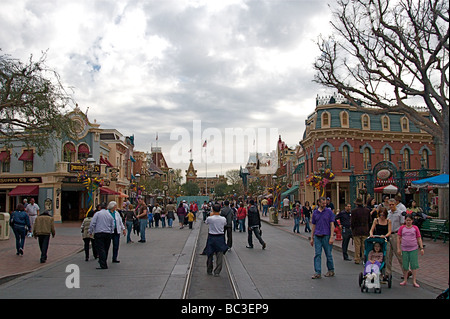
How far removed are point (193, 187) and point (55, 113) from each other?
5145 inches

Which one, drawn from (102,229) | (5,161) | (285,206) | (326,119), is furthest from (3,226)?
(326,119)

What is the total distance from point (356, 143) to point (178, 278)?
3516 centimetres

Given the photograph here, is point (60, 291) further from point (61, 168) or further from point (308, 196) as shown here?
point (308, 196)

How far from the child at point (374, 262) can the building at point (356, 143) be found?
31786mm

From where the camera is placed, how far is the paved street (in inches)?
313

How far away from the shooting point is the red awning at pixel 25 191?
33281mm

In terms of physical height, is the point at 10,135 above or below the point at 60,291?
above

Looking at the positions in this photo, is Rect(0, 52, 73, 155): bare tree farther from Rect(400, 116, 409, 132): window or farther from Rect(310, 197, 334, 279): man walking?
Rect(400, 116, 409, 132): window

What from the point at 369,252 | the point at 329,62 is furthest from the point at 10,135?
the point at 329,62

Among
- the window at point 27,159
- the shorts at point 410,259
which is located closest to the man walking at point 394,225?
the shorts at point 410,259

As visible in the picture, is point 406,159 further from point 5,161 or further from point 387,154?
point 5,161

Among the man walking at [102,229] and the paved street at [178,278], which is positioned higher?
the man walking at [102,229]

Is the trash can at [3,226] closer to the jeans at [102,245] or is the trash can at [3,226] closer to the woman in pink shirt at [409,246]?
the jeans at [102,245]
